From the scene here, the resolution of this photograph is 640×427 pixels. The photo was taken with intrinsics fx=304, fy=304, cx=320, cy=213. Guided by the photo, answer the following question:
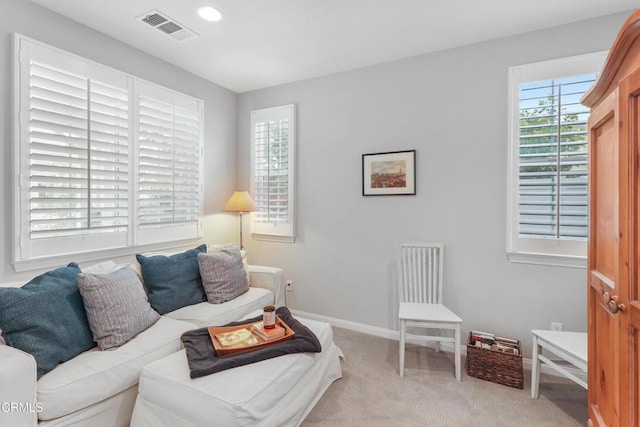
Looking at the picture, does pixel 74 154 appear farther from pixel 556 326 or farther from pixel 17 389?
pixel 556 326

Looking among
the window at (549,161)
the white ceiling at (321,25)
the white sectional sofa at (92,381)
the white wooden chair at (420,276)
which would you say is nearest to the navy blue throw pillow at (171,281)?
the white sectional sofa at (92,381)

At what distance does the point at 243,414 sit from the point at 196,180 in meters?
2.59

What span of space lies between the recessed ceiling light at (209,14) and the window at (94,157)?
3.18ft

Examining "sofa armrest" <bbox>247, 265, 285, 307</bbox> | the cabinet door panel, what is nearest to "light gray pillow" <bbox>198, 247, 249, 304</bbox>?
"sofa armrest" <bbox>247, 265, 285, 307</bbox>

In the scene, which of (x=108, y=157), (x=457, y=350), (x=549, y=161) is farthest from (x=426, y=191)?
(x=108, y=157)

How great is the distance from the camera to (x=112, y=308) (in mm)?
1846

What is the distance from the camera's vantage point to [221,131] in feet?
12.2

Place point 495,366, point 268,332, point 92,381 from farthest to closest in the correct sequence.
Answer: point 495,366 < point 268,332 < point 92,381

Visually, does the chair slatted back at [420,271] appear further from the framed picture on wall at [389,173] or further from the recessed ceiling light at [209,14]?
the recessed ceiling light at [209,14]

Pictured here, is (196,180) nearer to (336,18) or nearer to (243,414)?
(336,18)

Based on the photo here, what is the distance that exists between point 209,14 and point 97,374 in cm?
243

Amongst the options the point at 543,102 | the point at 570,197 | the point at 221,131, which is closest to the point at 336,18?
the point at 543,102

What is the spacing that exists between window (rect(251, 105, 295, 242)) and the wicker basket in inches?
82.2

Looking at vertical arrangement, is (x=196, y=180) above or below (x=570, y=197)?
above
